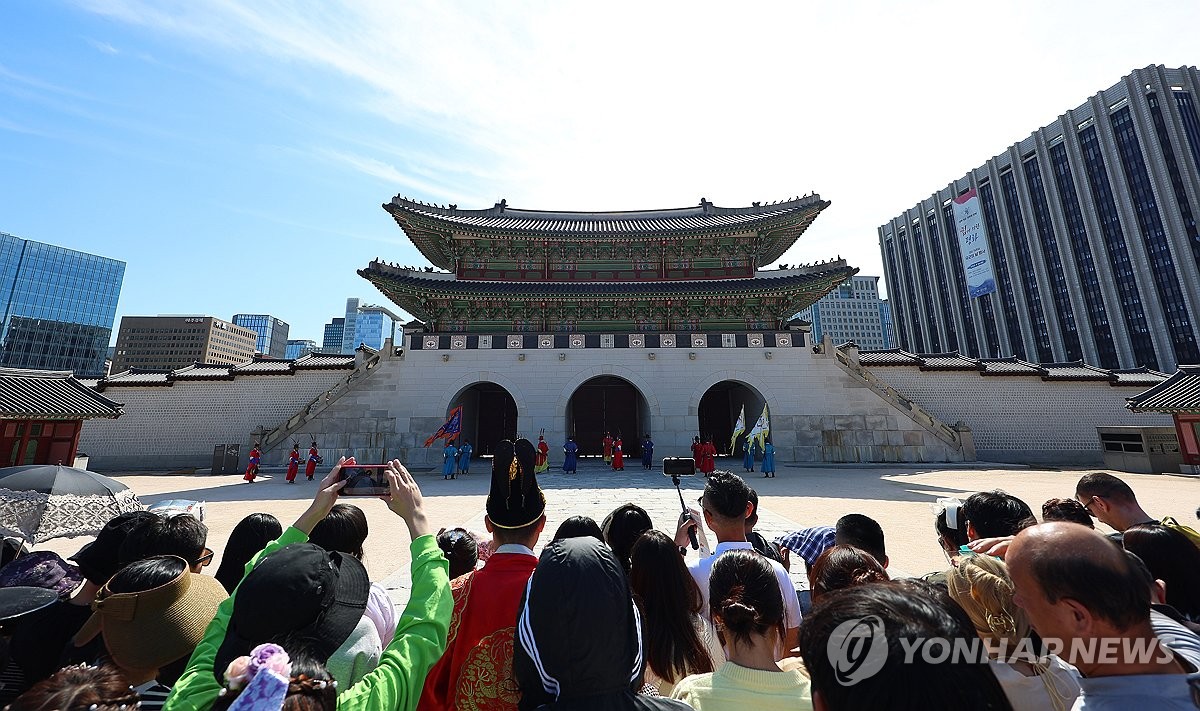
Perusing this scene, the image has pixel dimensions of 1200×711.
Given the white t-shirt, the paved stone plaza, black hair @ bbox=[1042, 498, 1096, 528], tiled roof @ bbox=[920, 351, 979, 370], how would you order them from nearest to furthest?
the white t-shirt, black hair @ bbox=[1042, 498, 1096, 528], the paved stone plaza, tiled roof @ bbox=[920, 351, 979, 370]

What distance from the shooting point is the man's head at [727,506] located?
10.5ft

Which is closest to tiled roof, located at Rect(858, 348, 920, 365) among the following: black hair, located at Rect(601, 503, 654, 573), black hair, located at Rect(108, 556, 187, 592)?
black hair, located at Rect(601, 503, 654, 573)

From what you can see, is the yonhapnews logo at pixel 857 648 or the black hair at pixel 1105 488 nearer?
the yonhapnews logo at pixel 857 648

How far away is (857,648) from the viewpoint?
3.77 ft

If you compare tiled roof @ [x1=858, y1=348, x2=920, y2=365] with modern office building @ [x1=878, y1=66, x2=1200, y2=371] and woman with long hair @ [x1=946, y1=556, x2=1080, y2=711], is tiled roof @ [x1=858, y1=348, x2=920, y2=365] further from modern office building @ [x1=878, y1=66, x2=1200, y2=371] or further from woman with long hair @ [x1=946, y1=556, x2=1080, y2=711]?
modern office building @ [x1=878, y1=66, x2=1200, y2=371]

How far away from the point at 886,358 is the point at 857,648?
23635 mm

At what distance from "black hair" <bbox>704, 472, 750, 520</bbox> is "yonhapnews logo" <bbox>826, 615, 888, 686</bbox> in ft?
6.56

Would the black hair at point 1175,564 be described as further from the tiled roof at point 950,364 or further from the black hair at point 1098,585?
the tiled roof at point 950,364

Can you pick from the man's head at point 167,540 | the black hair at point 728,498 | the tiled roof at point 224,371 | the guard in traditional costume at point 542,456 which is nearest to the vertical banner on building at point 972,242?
the guard in traditional costume at point 542,456

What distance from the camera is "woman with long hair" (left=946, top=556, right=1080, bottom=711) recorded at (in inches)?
64.7

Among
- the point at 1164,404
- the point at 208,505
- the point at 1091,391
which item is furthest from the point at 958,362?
the point at 208,505

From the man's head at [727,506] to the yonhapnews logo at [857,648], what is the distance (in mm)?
2000

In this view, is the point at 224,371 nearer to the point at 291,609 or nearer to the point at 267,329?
the point at 291,609

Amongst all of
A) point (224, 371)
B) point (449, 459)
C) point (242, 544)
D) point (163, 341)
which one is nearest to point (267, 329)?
point (163, 341)
